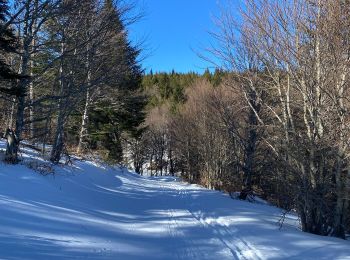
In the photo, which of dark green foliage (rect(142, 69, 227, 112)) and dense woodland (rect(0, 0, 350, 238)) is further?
dark green foliage (rect(142, 69, 227, 112))

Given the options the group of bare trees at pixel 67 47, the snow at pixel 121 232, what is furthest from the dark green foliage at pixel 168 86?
the snow at pixel 121 232

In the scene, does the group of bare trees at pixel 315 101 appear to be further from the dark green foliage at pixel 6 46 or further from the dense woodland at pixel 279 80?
the dark green foliage at pixel 6 46

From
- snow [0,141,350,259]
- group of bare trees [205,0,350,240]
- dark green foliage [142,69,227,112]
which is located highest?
dark green foliage [142,69,227,112]

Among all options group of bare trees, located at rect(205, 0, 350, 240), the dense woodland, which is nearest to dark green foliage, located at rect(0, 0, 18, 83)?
the dense woodland

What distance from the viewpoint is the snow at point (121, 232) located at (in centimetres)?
636

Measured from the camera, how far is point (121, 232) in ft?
27.4

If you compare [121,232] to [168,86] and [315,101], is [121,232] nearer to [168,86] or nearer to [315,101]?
[315,101]

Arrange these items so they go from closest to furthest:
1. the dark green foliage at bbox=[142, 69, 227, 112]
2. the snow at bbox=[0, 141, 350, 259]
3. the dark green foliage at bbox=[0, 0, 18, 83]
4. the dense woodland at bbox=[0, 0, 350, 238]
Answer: the snow at bbox=[0, 141, 350, 259] → the dense woodland at bbox=[0, 0, 350, 238] → the dark green foliage at bbox=[0, 0, 18, 83] → the dark green foliage at bbox=[142, 69, 227, 112]

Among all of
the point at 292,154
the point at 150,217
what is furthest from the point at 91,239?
the point at 292,154

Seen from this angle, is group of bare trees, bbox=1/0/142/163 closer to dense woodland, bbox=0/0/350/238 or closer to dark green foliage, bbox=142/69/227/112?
dense woodland, bbox=0/0/350/238

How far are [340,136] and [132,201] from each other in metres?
7.76

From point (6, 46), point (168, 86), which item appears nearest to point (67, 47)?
point (6, 46)

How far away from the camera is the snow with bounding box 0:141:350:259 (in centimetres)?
636

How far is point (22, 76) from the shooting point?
42.5 feet
